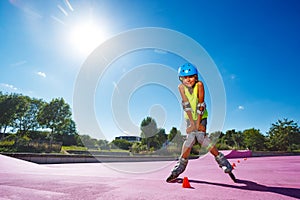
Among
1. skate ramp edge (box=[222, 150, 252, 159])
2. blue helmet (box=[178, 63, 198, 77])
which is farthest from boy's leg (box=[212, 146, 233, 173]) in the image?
skate ramp edge (box=[222, 150, 252, 159])

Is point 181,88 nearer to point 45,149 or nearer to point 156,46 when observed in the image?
point 156,46

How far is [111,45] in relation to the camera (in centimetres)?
944

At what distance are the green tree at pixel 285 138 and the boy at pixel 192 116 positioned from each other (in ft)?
165

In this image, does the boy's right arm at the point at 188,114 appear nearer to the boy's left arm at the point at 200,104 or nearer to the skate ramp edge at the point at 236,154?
the boy's left arm at the point at 200,104

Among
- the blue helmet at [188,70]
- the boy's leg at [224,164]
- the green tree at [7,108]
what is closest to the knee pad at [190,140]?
the boy's leg at [224,164]

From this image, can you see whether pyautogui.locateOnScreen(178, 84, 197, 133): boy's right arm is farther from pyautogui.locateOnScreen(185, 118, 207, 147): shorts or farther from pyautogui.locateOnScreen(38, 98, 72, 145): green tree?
pyautogui.locateOnScreen(38, 98, 72, 145): green tree

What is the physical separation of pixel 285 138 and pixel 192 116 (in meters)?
52.6

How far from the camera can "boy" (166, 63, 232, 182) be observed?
11.6 feet

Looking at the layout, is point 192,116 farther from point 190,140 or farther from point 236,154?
point 236,154

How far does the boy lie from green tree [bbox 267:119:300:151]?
50.3 metres

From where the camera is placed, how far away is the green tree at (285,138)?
145ft

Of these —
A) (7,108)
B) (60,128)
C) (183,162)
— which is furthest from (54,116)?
(183,162)

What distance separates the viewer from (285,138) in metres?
44.6

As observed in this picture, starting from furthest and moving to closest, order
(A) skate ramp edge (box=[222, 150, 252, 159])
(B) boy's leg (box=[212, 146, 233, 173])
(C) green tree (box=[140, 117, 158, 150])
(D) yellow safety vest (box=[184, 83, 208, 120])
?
(C) green tree (box=[140, 117, 158, 150])
(A) skate ramp edge (box=[222, 150, 252, 159])
(D) yellow safety vest (box=[184, 83, 208, 120])
(B) boy's leg (box=[212, 146, 233, 173])
